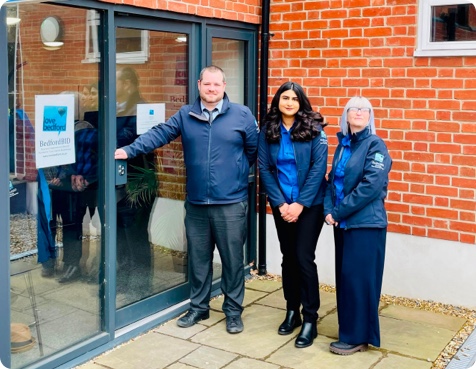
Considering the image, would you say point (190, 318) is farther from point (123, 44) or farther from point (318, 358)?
point (123, 44)

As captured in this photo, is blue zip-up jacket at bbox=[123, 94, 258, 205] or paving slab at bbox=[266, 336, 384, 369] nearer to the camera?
paving slab at bbox=[266, 336, 384, 369]

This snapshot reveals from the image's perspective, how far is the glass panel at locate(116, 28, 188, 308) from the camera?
4.82m

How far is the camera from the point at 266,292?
5.85 metres

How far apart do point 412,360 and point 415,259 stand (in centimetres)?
130

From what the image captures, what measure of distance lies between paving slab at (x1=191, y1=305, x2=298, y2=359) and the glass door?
1.74ft

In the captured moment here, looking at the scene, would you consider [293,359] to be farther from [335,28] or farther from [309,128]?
[335,28]

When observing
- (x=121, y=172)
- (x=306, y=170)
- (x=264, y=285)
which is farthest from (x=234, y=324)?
(x=121, y=172)

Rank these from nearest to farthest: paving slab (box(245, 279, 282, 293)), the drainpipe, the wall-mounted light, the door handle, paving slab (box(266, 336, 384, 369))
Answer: the wall-mounted light
paving slab (box(266, 336, 384, 369))
the door handle
paving slab (box(245, 279, 282, 293))
the drainpipe

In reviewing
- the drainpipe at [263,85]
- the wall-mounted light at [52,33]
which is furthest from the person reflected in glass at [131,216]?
the drainpipe at [263,85]

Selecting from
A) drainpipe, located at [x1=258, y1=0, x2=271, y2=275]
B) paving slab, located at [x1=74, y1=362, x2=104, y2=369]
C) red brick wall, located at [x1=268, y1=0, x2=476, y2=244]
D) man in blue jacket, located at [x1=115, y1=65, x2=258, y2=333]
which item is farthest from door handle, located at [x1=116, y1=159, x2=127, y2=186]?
red brick wall, located at [x1=268, y1=0, x2=476, y2=244]

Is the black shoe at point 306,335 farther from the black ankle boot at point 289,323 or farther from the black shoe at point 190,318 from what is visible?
the black shoe at point 190,318

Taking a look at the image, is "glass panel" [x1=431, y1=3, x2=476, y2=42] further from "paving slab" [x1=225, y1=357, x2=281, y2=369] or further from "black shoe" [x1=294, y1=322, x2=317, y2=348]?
"paving slab" [x1=225, y1=357, x2=281, y2=369]

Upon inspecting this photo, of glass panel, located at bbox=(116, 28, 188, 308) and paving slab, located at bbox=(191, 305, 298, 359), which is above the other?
glass panel, located at bbox=(116, 28, 188, 308)

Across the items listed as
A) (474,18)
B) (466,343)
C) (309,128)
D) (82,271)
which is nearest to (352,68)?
(474,18)
